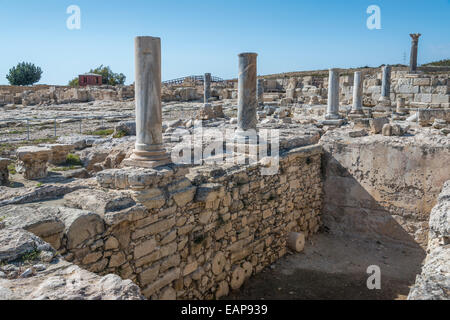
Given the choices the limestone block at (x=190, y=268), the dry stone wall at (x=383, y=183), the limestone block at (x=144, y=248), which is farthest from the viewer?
the dry stone wall at (x=383, y=183)

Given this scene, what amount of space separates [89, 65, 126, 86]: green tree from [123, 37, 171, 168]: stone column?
159 ft

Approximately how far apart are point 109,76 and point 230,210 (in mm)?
50915

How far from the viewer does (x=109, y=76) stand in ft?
173

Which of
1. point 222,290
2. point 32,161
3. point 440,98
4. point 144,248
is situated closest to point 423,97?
point 440,98

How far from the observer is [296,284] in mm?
6688

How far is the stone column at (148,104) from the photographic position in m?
5.22

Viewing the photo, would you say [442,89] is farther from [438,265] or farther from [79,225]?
[79,225]

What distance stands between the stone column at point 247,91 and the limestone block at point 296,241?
2.48 metres

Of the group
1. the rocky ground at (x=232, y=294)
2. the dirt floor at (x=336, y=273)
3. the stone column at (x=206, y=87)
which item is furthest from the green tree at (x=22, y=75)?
the dirt floor at (x=336, y=273)

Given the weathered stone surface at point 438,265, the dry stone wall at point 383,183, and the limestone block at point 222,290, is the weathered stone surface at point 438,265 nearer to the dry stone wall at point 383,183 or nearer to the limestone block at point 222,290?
the dry stone wall at point 383,183

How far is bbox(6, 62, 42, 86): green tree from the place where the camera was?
164ft

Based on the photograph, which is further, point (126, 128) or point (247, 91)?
point (126, 128)
